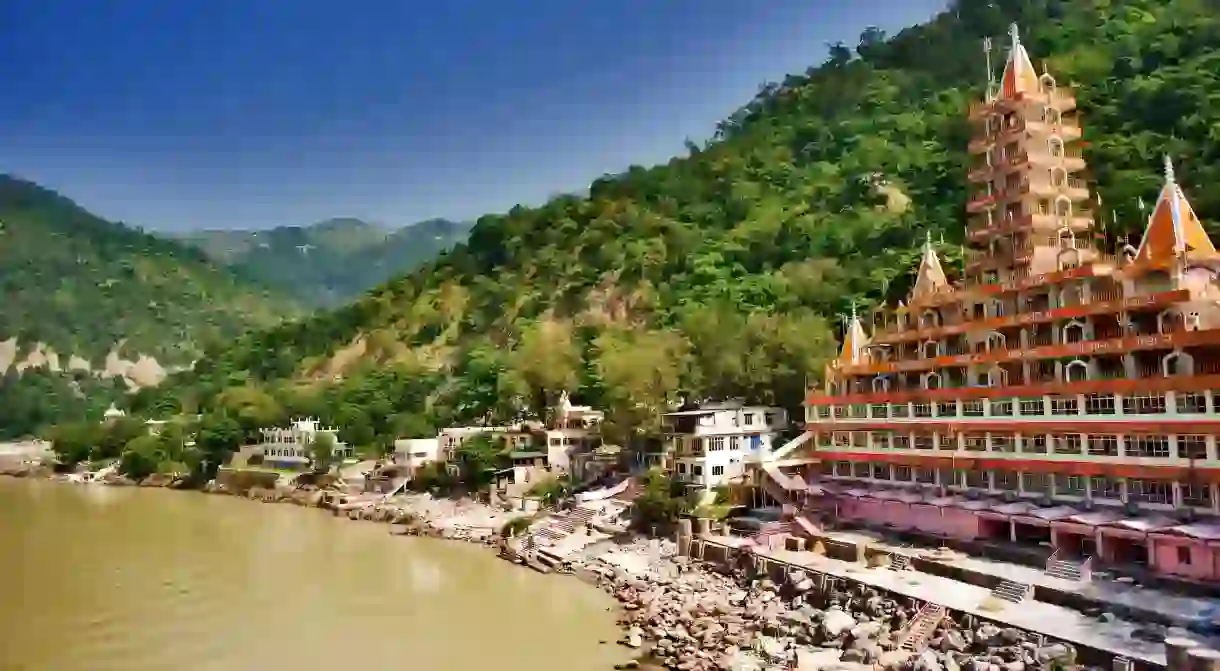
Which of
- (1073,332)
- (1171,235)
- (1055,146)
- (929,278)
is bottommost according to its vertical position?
(1073,332)

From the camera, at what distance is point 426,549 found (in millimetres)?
34250

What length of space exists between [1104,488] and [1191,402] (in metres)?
2.90

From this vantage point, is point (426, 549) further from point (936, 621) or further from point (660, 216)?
point (660, 216)

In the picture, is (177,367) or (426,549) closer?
(426,549)

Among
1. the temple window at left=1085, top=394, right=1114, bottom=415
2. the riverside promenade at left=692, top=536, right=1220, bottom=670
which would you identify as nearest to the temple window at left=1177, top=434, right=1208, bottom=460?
the temple window at left=1085, top=394, right=1114, bottom=415

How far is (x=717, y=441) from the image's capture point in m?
31.2

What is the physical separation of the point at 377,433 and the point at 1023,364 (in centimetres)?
4327

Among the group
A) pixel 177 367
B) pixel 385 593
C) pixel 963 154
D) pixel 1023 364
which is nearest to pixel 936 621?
pixel 1023 364

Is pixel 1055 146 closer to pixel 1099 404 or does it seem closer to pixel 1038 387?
pixel 1038 387

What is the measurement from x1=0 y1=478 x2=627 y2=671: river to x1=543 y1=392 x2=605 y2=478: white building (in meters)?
7.49

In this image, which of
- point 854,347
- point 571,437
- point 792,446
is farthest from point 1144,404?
point 571,437

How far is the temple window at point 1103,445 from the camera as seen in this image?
2045cm

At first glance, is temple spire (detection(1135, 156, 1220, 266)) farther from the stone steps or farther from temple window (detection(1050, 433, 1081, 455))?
the stone steps

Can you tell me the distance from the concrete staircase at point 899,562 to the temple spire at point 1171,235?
849cm
